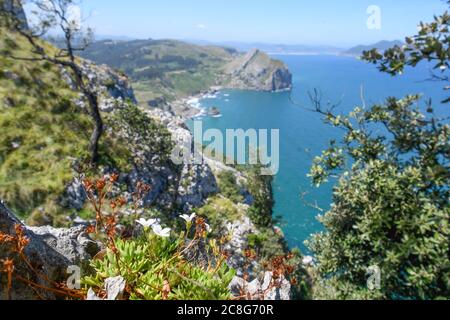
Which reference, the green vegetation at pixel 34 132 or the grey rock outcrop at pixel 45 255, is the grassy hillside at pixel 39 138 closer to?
the green vegetation at pixel 34 132

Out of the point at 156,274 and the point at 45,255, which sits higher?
the point at 156,274

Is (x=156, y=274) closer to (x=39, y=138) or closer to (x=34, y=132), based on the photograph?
(x=39, y=138)

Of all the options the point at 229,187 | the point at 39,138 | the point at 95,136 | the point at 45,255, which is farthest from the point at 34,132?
the point at 229,187

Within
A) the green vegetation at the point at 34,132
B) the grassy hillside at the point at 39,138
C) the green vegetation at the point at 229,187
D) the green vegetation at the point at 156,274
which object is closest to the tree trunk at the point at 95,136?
the grassy hillside at the point at 39,138

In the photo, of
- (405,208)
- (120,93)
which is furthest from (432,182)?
(120,93)

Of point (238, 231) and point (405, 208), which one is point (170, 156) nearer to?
point (238, 231)
